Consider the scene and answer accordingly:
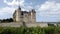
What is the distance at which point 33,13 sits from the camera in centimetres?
5694

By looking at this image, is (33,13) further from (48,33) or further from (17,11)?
(48,33)

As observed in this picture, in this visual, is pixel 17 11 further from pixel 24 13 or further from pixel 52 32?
pixel 52 32

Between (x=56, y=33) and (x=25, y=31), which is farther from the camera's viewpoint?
(x=56, y=33)

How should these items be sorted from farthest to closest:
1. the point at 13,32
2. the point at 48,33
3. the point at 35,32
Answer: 1. the point at 48,33
2. the point at 13,32
3. the point at 35,32

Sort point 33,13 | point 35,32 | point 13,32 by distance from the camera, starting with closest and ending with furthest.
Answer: point 35,32
point 13,32
point 33,13

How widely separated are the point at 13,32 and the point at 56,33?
13.4ft

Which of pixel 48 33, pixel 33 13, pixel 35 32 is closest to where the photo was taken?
pixel 35 32

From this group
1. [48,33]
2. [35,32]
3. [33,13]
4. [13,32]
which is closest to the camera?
[35,32]

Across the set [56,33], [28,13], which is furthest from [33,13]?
[56,33]

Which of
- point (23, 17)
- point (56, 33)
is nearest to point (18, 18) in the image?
point (23, 17)

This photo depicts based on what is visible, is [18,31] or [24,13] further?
[24,13]

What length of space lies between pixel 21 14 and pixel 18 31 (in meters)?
45.4

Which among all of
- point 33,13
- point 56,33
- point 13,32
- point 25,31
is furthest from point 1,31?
point 33,13

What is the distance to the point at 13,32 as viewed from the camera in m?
14.2
